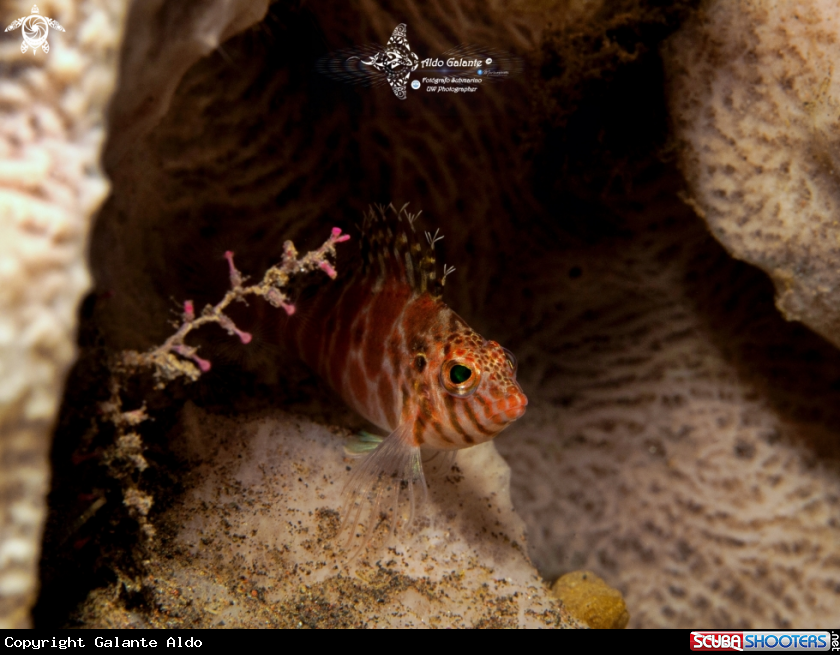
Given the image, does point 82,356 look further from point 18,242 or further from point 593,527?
point 593,527

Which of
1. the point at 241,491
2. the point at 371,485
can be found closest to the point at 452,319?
the point at 371,485

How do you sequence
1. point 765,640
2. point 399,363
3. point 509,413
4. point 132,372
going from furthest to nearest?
point 765,640 → point 399,363 → point 509,413 → point 132,372

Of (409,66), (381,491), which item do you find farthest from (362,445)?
(409,66)

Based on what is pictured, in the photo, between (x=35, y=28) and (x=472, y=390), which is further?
(x=472, y=390)

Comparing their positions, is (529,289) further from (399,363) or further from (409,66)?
(409,66)

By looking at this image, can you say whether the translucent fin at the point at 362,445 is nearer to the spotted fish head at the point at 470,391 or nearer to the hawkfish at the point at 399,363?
the hawkfish at the point at 399,363

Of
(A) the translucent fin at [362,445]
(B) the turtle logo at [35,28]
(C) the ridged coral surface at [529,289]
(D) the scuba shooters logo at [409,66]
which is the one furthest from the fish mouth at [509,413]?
(B) the turtle logo at [35,28]
